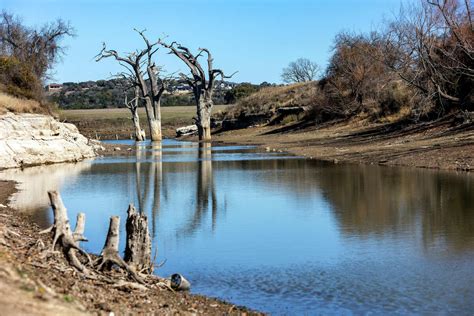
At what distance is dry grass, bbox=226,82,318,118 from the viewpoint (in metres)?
71.9

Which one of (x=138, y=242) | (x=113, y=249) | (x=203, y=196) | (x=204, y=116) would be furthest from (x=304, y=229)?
(x=204, y=116)

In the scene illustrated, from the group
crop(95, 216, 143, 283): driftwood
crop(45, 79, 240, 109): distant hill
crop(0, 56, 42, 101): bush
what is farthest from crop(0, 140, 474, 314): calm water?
crop(45, 79, 240, 109): distant hill

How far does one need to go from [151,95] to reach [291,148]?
27825 mm

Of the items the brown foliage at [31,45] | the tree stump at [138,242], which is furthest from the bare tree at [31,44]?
the tree stump at [138,242]

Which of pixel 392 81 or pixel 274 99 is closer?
pixel 392 81

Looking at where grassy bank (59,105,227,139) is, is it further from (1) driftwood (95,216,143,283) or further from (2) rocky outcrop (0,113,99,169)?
(1) driftwood (95,216,143,283)

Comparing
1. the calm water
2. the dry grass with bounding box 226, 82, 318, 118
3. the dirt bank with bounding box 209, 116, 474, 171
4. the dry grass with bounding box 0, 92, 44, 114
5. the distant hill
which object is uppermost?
the distant hill

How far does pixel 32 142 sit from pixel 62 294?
2907 cm

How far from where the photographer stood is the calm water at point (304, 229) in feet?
34.1

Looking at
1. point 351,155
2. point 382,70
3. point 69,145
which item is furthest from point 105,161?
point 382,70

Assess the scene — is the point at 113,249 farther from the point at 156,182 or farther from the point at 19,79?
the point at 19,79

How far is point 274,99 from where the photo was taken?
248ft

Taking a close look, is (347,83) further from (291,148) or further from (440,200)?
(440,200)

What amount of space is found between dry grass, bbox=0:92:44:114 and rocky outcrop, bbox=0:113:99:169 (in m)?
0.87
